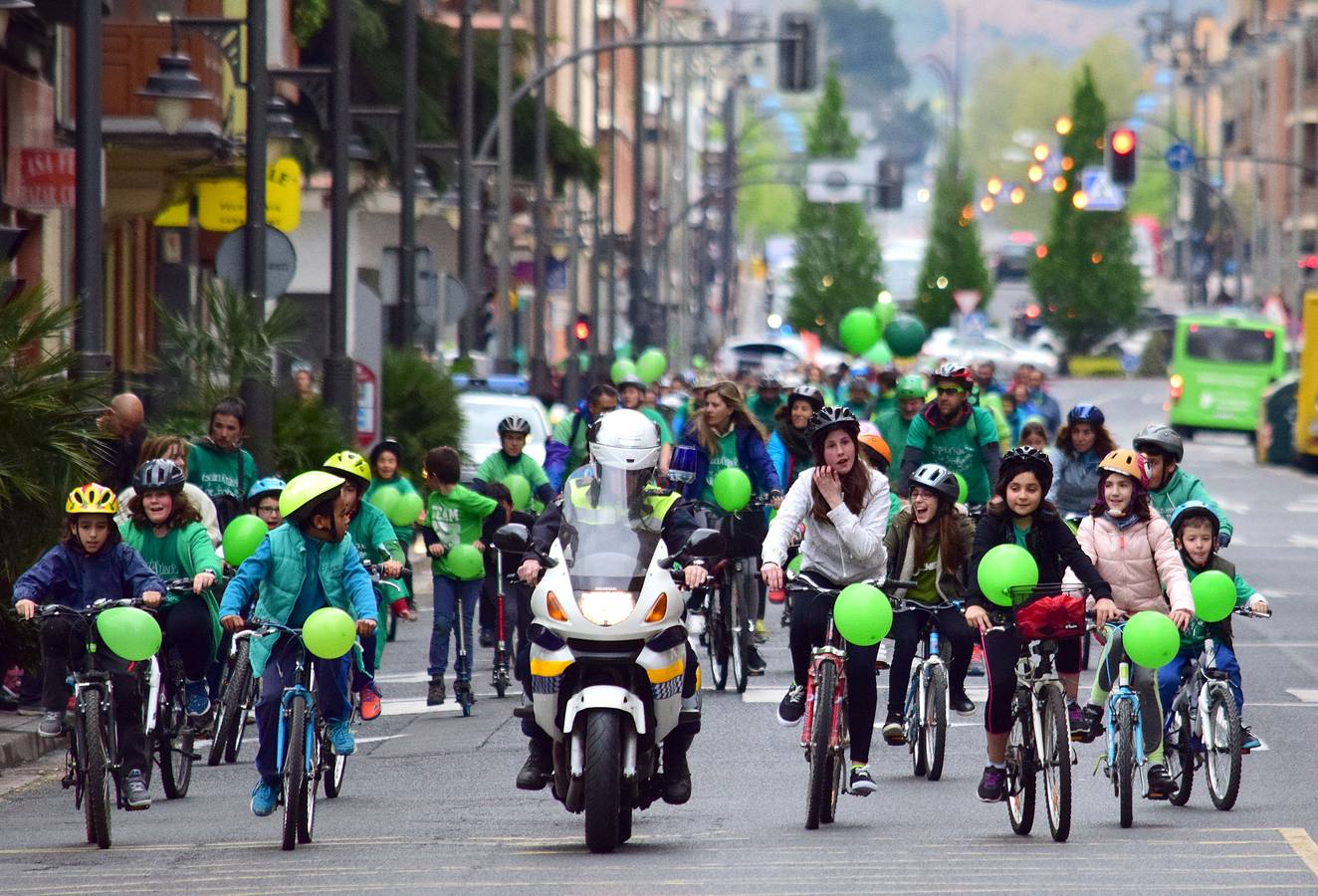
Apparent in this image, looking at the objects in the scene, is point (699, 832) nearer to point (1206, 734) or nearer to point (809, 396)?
point (1206, 734)

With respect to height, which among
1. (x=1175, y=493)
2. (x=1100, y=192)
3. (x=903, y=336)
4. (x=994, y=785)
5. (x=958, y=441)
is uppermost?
(x=1100, y=192)

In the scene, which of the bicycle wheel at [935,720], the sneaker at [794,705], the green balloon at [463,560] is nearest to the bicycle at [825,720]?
the sneaker at [794,705]

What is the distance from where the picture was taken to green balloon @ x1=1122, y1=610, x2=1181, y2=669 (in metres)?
11.2

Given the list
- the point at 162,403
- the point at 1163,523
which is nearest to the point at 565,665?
the point at 1163,523

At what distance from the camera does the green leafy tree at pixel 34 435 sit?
562 inches

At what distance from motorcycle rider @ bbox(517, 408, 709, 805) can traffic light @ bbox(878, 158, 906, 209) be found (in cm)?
5731

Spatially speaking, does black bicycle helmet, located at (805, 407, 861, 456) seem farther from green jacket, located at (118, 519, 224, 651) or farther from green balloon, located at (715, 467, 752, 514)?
green balloon, located at (715, 467, 752, 514)

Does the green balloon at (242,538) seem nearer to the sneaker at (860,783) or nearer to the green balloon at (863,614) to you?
the sneaker at (860,783)

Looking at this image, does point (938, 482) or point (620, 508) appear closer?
point (620, 508)

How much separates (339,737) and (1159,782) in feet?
11.0

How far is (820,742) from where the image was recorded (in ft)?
36.6

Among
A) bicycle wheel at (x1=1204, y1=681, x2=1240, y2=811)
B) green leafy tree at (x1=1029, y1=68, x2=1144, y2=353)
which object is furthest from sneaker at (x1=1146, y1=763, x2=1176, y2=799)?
green leafy tree at (x1=1029, y1=68, x2=1144, y2=353)

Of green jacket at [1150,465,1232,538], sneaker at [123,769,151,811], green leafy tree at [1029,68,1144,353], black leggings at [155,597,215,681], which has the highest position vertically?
green leafy tree at [1029,68,1144,353]

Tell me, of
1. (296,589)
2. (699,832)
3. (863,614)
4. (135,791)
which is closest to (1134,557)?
(863,614)
